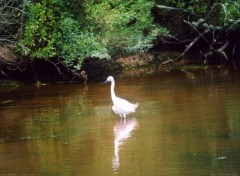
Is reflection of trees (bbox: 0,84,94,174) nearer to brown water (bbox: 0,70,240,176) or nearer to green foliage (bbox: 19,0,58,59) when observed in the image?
brown water (bbox: 0,70,240,176)

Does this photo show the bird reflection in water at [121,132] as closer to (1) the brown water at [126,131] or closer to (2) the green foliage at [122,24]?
(1) the brown water at [126,131]

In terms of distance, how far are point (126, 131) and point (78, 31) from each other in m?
9.55

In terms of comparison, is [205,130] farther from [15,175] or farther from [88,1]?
[88,1]

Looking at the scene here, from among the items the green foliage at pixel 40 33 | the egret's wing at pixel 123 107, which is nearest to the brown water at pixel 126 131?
the egret's wing at pixel 123 107

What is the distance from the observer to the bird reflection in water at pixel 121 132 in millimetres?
12859

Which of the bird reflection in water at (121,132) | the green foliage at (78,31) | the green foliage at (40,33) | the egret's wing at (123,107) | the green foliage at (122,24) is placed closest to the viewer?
the bird reflection in water at (121,132)

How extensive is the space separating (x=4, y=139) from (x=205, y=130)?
4650 mm

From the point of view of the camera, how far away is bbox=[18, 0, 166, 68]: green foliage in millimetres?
23438

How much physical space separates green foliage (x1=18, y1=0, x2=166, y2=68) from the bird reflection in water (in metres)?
7.39

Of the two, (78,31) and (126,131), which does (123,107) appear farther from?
(78,31)

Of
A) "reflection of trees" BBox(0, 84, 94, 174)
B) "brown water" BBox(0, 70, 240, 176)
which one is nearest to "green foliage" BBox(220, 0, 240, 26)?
"brown water" BBox(0, 70, 240, 176)

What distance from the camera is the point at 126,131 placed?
15625mm

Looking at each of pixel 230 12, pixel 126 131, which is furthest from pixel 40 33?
pixel 126 131

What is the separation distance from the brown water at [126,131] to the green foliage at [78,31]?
1.45 meters
